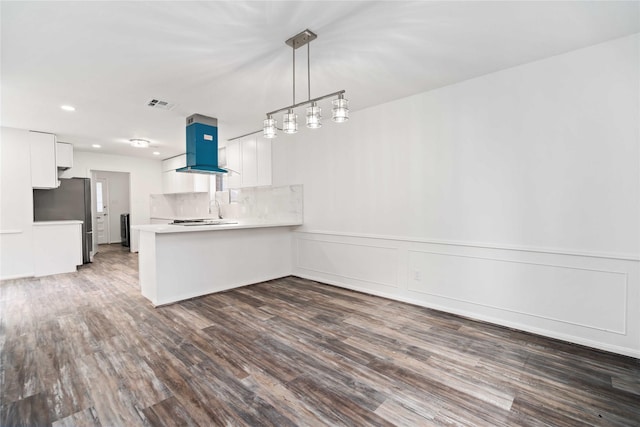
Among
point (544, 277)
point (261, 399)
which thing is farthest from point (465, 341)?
point (261, 399)

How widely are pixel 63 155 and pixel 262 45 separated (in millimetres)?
5663

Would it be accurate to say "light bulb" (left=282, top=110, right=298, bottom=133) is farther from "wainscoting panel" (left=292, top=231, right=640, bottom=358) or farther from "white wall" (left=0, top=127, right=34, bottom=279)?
"white wall" (left=0, top=127, right=34, bottom=279)

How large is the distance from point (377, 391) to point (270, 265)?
313 cm

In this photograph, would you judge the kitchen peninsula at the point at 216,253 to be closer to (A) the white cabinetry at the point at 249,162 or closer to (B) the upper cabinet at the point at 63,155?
(A) the white cabinetry at the point at 249,162

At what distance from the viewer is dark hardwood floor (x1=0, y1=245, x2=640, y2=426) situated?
174 cm

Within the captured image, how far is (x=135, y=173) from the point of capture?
7.73m

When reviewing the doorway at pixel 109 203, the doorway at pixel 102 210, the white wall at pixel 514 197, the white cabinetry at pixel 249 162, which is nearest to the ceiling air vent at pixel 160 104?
the white cabinetry at pixel 249 162

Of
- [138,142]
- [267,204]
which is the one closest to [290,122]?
[267,204]

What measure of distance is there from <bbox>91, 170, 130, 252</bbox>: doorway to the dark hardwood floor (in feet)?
20.4

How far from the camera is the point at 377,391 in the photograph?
1.94m

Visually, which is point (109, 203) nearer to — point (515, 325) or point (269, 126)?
point (269, 126)

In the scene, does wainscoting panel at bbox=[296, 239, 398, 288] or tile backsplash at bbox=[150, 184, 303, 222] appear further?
tile backsplash at bbox=[150, 184, 303, 222]

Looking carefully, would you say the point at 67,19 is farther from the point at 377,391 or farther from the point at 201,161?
the point at 377,391

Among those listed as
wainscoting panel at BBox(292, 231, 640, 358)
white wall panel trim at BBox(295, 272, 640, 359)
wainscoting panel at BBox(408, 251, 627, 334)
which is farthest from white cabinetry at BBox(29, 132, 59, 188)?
wainscoting panel at BBox(408, 251, 627, 334)
